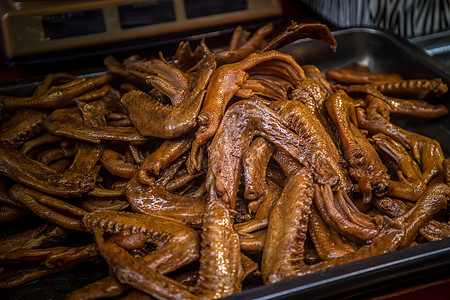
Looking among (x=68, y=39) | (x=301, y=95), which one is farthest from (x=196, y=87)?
(x=68, y=39)

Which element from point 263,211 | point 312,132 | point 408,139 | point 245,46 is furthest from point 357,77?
point 263,211

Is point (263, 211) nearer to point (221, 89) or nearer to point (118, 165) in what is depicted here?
point (221, 89)

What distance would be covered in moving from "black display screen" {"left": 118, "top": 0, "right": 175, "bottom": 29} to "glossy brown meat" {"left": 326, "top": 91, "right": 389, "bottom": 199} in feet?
5.53

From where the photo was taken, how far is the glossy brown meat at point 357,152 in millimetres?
1846

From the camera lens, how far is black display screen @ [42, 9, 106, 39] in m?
3.03

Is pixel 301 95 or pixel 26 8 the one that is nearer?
pixel 301 95

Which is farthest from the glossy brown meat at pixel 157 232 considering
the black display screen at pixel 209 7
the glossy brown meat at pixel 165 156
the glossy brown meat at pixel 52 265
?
the black display screen at pixel 209 7

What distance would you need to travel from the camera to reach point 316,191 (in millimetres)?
1731

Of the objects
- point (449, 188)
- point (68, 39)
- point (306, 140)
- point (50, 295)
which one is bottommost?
point (50, 295)

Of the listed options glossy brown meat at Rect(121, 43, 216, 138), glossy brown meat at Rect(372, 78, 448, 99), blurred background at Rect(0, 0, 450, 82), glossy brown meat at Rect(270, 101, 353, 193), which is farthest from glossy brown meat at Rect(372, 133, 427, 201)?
blurred background at Rect(0, 0, 450, 82)

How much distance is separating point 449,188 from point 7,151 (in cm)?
227

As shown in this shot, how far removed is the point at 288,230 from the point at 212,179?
416 millimetres

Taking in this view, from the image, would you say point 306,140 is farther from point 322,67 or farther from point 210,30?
point 210,30

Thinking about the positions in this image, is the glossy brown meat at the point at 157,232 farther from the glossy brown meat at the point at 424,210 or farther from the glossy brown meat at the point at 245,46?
the glossy brown meat at the point at 245,46
